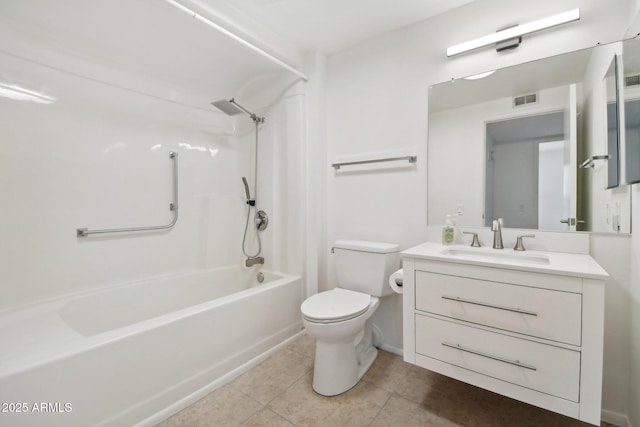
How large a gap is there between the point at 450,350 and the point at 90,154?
96.3 inches

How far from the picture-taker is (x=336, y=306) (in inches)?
61.3

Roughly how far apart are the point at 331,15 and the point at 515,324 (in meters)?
2.00

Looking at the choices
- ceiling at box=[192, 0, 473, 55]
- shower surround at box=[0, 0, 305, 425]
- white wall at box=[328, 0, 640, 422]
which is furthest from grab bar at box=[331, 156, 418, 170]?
ceiling at box=[192, 0, 473, 55]

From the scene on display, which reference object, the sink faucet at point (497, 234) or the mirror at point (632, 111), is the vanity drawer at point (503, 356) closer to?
the sink faucet at point (497, 234)

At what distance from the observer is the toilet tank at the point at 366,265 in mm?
1750

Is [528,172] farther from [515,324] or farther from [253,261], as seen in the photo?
[253,261]

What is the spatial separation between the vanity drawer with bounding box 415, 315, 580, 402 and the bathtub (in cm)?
104

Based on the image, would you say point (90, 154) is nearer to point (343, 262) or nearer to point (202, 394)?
point (202, 394)

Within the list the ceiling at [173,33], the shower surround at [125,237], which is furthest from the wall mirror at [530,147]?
the shower surround at [125,237]

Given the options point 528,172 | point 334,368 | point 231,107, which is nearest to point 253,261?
point 334,368

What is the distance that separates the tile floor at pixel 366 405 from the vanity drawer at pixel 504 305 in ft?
1.78

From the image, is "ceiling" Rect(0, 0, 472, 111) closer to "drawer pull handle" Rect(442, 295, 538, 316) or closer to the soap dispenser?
the soap dispenser

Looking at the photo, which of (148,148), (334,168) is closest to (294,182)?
(334,168)

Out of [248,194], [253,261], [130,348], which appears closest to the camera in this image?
[130,348]
